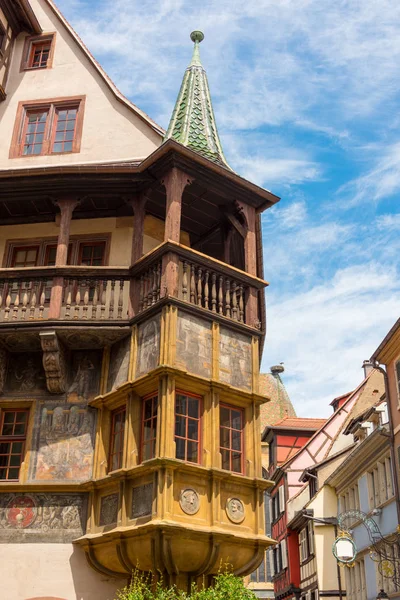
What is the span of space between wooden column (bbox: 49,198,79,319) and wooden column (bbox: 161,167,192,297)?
190 centimetres

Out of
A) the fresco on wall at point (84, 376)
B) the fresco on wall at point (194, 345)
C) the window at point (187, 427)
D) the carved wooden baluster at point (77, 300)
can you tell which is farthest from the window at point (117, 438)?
the carved wooden baluster at point (77, 300)

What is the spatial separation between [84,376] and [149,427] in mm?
1923

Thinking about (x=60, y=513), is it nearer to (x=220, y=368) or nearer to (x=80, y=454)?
(x=80, y=454)

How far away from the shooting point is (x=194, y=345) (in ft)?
41.0

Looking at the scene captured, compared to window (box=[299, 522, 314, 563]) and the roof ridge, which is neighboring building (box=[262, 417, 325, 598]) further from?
the roof ridge

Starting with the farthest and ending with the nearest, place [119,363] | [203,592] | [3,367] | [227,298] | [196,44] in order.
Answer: [196,44]
[227,298]
[3,367]
[119,363]
[203,592]

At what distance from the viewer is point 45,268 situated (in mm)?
13133

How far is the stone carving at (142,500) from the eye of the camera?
36.6 feet

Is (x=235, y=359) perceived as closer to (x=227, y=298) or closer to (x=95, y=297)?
(x=227, y=298)

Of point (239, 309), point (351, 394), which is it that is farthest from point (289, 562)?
point (239, 309)

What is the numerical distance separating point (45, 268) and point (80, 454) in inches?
133

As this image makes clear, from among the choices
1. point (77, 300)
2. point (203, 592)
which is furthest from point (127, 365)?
point (203, 592)

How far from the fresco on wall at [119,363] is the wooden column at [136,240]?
58cm

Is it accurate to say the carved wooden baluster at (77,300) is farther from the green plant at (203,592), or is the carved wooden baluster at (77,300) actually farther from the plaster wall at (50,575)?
the green plant at (203,592)
